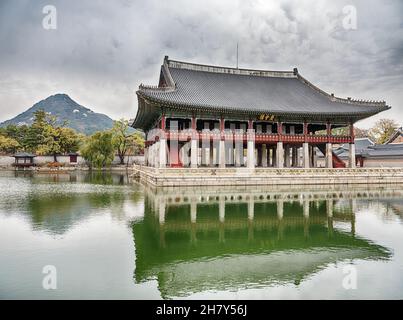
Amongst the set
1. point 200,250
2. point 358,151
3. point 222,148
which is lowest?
point 200,250

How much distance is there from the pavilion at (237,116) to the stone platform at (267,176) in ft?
9.47

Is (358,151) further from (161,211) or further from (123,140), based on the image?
(161,211)

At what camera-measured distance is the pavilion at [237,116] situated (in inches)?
1389

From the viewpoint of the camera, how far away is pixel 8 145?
80500 mm

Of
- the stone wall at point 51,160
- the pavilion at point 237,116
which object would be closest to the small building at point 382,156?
the pavilion at point 237,116

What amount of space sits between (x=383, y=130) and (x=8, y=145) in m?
93.2

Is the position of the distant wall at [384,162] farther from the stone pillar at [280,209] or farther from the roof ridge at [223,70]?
the stone pillar at [280,209]

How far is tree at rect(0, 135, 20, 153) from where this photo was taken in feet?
261

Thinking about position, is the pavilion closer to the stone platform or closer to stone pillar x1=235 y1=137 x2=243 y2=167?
stone pillar x1=235 y1=137 x2=243 y2=167

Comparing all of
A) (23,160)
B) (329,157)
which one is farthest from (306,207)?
(23,160)

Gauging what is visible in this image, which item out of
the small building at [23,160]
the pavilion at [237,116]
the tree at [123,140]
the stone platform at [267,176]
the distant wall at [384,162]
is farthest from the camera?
the small building at [23,160]

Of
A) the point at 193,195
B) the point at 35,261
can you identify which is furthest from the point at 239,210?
the point at 35,261
